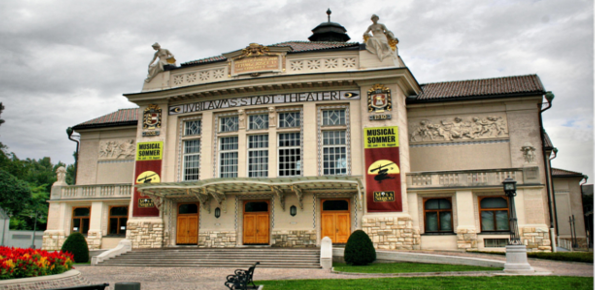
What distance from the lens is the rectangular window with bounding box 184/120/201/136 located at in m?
28.6

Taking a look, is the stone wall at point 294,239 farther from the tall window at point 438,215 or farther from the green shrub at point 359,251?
the tall window at point 438,215

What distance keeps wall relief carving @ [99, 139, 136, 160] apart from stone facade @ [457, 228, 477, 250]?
20861 millimetres

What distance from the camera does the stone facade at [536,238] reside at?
22688mm

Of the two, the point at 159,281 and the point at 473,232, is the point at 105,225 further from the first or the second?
the point at 473,232

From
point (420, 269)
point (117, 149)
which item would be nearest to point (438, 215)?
point (420, 269)

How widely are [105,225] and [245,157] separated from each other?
1040 cm

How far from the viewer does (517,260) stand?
52.6 feet

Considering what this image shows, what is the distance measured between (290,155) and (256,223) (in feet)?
13.0

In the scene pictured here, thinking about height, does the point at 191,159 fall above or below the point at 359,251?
above

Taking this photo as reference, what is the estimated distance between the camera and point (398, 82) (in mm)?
25516

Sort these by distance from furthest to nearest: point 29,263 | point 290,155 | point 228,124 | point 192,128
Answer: point 192,128
point 228,124
point 290,155
point 29,263

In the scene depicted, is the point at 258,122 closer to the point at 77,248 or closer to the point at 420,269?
the point at 77,248

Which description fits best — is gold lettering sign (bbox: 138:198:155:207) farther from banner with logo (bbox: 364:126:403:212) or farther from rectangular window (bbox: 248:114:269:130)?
banner with logo (bbox: 364:126:403:212)

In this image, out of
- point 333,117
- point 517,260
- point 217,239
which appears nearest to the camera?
point 517,260
